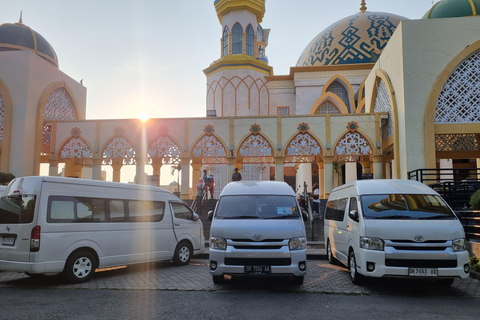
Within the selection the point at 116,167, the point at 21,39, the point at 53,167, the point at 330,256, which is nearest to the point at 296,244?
the point at 330,256

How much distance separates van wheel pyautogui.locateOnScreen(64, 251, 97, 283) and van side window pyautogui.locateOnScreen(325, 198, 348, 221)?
5104 millimetres

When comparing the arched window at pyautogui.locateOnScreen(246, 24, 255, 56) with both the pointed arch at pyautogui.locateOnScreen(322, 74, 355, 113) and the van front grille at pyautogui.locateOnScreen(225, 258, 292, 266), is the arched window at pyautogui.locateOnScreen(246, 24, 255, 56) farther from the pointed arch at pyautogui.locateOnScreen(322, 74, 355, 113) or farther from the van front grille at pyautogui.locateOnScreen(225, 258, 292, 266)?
the van front grille at pyautogui.locateOnScreen(225, 258, 292, 266)

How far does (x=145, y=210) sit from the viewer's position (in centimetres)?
916

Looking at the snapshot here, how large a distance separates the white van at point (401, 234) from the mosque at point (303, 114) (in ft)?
32.3

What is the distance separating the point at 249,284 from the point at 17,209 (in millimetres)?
4467

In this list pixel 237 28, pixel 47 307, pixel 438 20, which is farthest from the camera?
pixel 237 28

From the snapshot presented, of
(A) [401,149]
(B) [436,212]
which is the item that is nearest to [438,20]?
(A) [401,149]

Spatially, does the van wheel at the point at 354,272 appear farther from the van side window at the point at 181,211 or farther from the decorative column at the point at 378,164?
the decorative column at the point at 378,164

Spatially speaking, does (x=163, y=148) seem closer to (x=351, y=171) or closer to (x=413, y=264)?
(x=351, y=171)

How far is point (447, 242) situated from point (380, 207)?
3.95 ft

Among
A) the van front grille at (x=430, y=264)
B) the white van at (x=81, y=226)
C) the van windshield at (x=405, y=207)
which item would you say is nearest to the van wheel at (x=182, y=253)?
the white van at (x=81, y=226)

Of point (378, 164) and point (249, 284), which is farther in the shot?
point (378, 164)

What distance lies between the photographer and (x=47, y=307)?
557 cm

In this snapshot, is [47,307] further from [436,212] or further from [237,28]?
[237,28]
